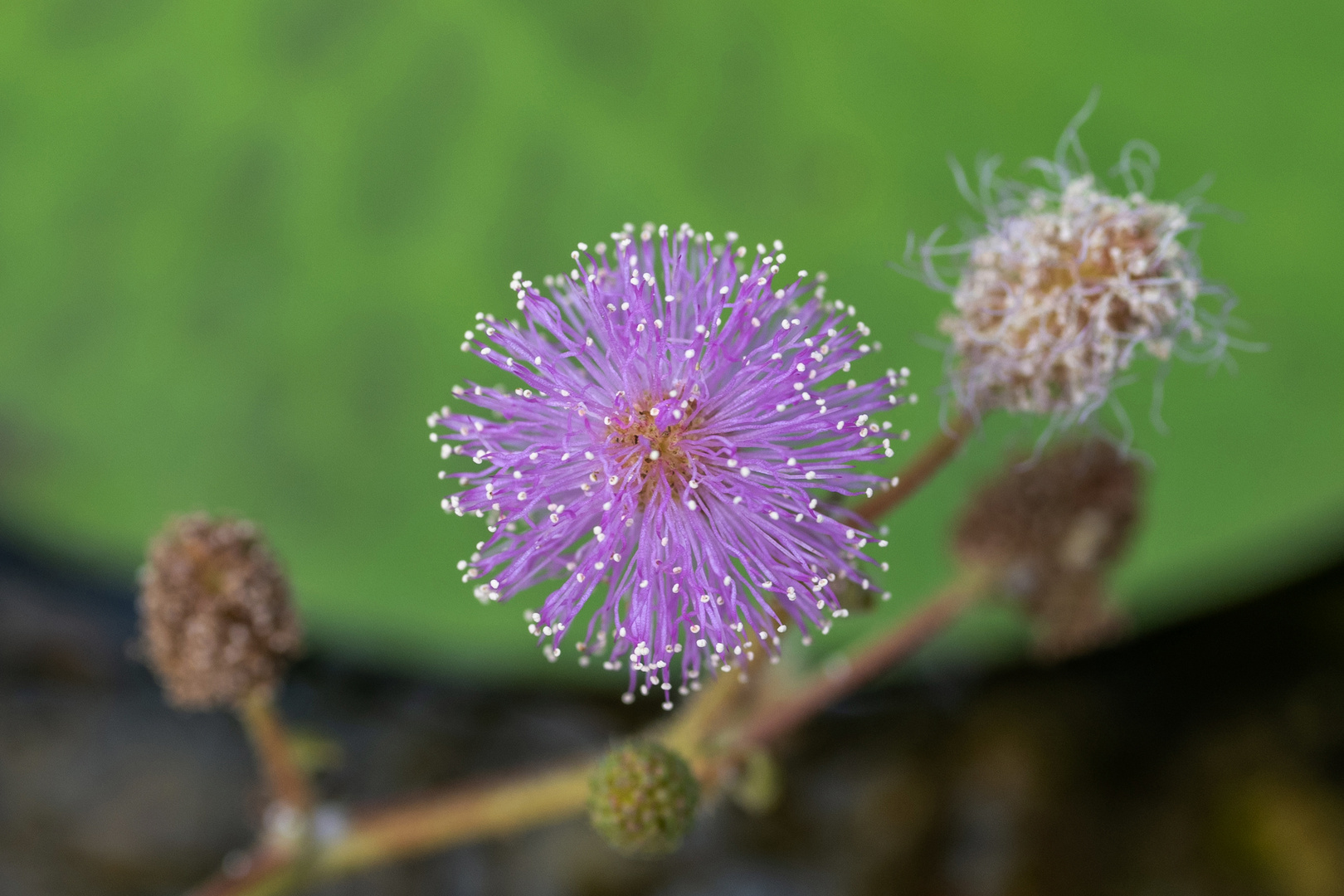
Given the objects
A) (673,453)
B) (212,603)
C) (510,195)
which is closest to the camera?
(673,453)

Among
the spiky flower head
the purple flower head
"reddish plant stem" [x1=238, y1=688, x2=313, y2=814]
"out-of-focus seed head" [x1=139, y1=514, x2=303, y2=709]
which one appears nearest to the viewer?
the purple flower head

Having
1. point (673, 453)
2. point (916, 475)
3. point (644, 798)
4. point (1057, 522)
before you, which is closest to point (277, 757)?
point (644, 798)

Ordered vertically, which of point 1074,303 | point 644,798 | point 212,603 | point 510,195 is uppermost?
point 510,195

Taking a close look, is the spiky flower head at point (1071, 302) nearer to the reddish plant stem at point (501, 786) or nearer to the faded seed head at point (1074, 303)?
the faded seed head at point (1074, 303)

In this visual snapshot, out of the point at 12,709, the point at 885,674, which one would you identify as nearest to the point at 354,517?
the point at 12,709

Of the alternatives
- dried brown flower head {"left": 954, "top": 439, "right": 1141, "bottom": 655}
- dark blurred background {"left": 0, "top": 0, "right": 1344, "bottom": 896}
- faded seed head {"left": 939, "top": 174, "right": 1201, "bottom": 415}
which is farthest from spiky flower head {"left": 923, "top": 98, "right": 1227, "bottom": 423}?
dark blurred background {"left": 0, "top": 0, "right": 1344, "bottom": 896}

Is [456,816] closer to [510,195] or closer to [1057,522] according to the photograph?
[1057,522]

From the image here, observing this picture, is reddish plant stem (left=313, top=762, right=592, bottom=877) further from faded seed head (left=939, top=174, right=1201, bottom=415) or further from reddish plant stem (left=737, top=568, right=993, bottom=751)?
faded seed head (left=939, top=174, right=1201, bottom=415)
